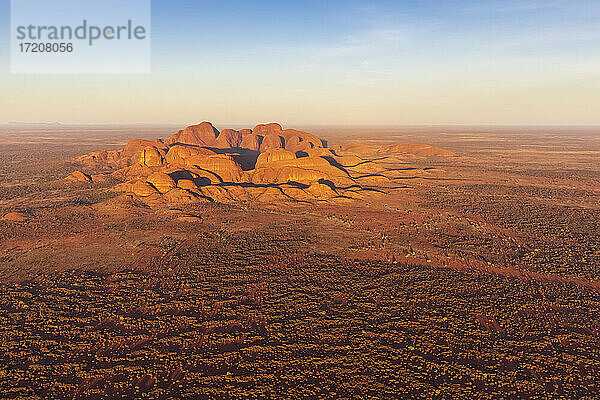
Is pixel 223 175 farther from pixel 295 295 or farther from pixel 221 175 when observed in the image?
pixel 295 295

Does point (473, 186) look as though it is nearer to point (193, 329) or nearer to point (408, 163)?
point (408, 163)

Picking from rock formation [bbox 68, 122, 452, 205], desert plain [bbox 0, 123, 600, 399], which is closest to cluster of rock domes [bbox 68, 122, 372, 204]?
rock formation [bbox 68, 122, 452, 205]

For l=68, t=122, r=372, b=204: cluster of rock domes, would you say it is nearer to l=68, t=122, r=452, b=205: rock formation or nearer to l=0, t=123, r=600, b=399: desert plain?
l=68, t=122, r=452, b=205: rock formation

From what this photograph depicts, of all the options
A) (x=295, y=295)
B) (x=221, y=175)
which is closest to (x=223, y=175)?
(x=221, y=175)

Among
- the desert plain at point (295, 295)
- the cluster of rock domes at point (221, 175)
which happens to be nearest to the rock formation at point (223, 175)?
the cluster of rock domes at point (221, 175)

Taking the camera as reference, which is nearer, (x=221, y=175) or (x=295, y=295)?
(x=295, y=295)

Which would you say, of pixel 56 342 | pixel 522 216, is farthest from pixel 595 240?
pixel 56 342

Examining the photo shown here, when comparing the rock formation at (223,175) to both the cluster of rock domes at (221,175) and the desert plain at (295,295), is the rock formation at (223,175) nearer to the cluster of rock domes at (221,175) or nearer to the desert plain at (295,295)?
the cluster of rock domes at (221,175)

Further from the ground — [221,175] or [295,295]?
[221,175]
